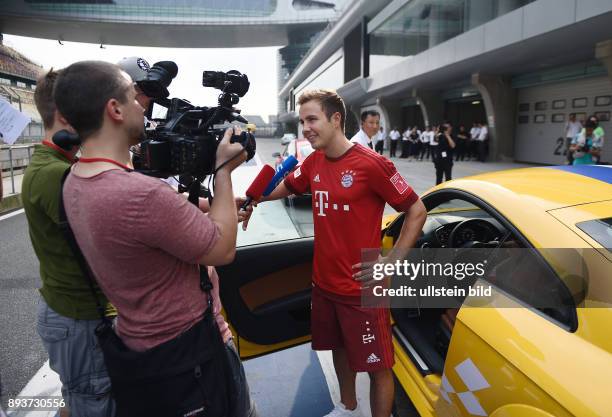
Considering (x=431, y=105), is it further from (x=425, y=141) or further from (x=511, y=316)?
(x=511, y=316)

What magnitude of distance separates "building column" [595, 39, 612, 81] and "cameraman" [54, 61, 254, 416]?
14234 millimetres

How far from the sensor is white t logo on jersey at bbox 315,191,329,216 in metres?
2.09

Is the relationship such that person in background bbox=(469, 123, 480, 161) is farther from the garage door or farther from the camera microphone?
the camera microphone

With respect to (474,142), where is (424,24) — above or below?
above

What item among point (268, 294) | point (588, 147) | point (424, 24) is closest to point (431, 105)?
point (424, 24)

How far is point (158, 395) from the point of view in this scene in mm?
1293

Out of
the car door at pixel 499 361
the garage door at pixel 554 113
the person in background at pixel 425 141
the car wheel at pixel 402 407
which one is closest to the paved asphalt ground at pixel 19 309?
the car wheel at pixel 402 407

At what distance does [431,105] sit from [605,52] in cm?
1237

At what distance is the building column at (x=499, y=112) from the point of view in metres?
18.2

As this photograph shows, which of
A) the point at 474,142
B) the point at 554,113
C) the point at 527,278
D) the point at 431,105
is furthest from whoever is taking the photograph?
the point at 431,105

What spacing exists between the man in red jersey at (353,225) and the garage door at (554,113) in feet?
50.8

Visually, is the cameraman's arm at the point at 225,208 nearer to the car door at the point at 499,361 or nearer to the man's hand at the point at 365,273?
the man's hand at the point at 365,273

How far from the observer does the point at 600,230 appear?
1.55 m

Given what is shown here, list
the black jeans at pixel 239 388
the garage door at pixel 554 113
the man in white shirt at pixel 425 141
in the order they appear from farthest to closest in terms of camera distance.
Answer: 1. the man in white shirt at pixel 425 141
2. the garage door at pixel 554 113
3. the black jeans at pixel 239 388
